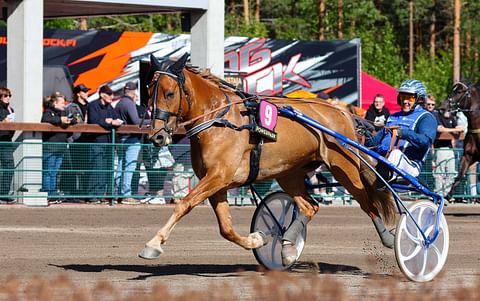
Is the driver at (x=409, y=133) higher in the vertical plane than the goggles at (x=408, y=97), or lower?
lower

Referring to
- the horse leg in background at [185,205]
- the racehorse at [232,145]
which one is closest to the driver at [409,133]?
the racehorse at [232,145]

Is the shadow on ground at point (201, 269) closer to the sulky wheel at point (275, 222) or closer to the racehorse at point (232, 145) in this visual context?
the sulky wheel at point (275, 222)

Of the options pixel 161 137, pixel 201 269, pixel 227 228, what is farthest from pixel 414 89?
pixel 201 269

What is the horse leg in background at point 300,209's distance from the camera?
10.8 meters

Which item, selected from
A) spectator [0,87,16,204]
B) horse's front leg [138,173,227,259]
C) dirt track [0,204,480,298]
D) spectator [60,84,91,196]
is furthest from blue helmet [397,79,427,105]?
spectator [0,87,16,204]

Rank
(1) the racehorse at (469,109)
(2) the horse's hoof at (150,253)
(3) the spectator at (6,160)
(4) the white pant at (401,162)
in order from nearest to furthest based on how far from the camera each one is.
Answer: (2) the horse's hoof at (150,253) → (4) the white pant at (401,162) → (3) the spectator at (6,160) → (1) the racehorse at (469,109)

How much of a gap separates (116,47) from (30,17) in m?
Result: 5.36

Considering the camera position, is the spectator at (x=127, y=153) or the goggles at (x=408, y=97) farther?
the spectator at (x=127, y=153)

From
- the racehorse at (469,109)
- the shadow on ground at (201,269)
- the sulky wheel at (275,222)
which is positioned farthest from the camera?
the racehorse at (469,109)

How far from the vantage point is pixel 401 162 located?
10.6m

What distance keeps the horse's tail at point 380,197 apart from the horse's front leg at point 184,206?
1.56 meters

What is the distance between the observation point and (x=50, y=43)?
24031 mm

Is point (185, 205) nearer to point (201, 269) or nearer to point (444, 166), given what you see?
point (201, 269)

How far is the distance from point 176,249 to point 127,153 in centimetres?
692
